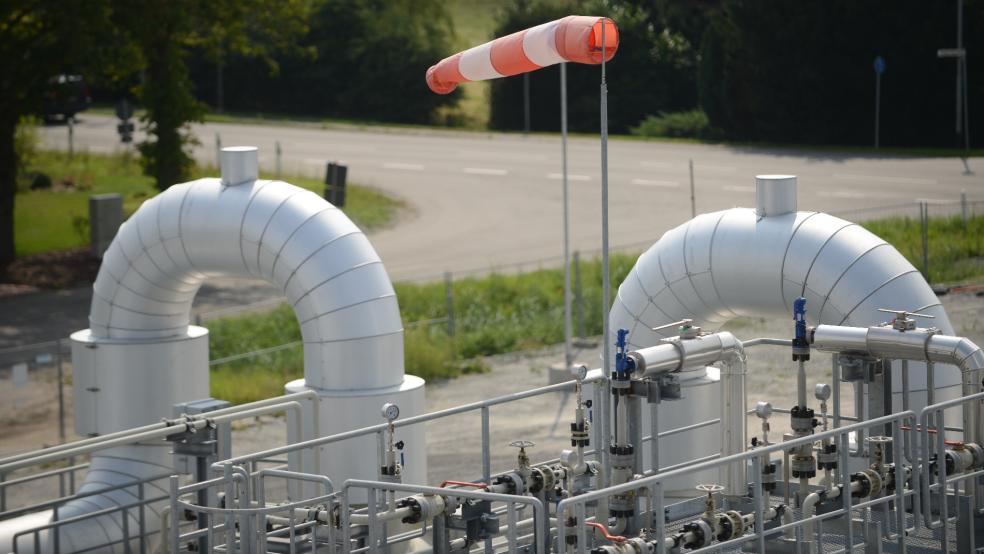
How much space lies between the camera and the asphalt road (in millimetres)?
35500

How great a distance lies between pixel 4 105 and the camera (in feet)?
103

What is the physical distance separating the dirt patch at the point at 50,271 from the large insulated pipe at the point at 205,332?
15.5m

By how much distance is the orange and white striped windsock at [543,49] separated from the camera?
12.6 metres

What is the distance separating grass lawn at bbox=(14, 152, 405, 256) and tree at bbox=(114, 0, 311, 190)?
10.2 feet

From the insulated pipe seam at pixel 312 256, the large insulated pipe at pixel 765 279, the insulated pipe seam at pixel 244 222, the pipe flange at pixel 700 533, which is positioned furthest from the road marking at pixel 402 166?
the pipe flange at pixel 700 533

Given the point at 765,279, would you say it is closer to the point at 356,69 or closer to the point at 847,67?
the point at 847,67

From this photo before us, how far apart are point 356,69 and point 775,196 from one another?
2050 inches

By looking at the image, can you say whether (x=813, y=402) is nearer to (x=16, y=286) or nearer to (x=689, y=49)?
(x=16, y=286)

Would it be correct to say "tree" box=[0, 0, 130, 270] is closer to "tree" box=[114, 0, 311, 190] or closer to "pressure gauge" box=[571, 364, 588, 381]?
"tree" box=[114, 0, 311, 190]

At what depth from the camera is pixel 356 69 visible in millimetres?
65750

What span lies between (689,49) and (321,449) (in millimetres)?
46373

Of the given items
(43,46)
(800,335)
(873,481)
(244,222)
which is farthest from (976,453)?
(43,46)

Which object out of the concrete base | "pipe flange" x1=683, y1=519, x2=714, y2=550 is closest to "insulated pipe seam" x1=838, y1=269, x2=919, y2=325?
"pipe flange" x1=683, y1=519, x2=714, y2=550

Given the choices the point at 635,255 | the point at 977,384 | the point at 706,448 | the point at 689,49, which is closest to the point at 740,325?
the point at 635,255
